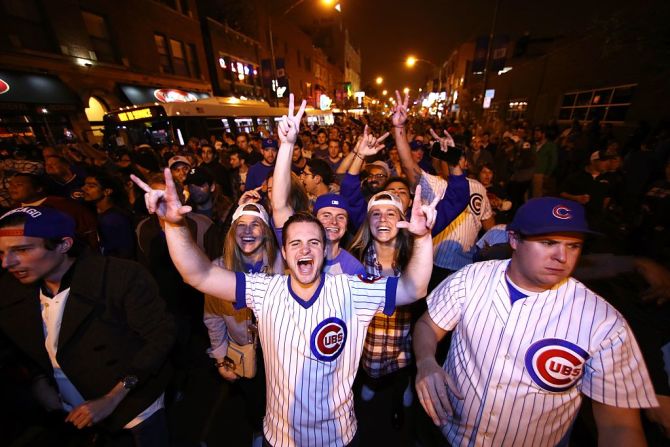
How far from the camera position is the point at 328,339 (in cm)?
185

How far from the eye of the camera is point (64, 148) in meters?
8.15

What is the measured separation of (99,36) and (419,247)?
22.0 metres

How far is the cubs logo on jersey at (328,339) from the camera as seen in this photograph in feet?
5.99

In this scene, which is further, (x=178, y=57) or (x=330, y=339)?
(x=178, y=57)

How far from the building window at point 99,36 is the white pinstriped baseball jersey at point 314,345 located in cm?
2072

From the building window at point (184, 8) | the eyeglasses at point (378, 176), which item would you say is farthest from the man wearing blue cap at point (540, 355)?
the building window at point (184, 8)

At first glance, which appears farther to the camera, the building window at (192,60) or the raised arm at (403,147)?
the building window at (192,60)

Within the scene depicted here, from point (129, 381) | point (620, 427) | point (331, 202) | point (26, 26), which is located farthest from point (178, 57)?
point (620, 427)

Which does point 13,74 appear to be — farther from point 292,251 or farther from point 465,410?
point 465,410

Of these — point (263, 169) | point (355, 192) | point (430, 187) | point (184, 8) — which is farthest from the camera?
point (184, 8)

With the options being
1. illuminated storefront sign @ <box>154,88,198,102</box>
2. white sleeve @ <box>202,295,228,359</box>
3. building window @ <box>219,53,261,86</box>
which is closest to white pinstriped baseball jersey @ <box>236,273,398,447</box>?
white sleeve @ <box>202,295,228,359</box>

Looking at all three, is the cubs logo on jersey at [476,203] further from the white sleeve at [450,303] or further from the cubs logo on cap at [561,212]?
the cubs logo on cap at [561,212]

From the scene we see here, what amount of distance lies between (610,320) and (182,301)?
13.8 feet

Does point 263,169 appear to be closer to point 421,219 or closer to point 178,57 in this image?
point 421,219
